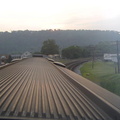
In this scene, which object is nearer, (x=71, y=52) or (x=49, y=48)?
(x=71, y=52)

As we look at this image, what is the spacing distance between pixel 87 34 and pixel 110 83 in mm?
136258

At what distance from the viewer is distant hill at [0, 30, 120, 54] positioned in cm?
13975

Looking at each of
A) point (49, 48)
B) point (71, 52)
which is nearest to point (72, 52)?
point (71, 52)

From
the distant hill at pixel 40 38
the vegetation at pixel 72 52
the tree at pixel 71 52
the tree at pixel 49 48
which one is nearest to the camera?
the tree at pixel 71 52

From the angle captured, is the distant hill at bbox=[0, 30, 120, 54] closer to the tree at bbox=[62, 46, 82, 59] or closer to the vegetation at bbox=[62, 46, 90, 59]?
the vegetation at bbox=[62, 46, 90, 59]

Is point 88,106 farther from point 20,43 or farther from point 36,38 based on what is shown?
point 36,38

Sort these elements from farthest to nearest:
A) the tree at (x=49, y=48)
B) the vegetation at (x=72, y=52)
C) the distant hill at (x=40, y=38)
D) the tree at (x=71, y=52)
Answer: the distant hill at (x=40, y=38), the tree at (x=49, y=48), the vegetation at (x=72, y=52), the tree at (x=71, y=52)

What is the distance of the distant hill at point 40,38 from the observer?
139750 mm

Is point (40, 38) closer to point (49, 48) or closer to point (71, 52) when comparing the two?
point (49, 48)

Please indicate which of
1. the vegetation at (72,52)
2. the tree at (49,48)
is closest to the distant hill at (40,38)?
the tree at (49,48)

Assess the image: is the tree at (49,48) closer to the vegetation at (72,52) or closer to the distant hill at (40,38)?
the vegetation at (72,52)

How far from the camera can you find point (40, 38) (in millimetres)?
161750

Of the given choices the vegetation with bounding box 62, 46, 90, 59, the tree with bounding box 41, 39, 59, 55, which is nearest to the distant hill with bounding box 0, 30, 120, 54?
the tree with bounding box 41, 39, 59, 55

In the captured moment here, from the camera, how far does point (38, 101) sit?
23.0 feet
